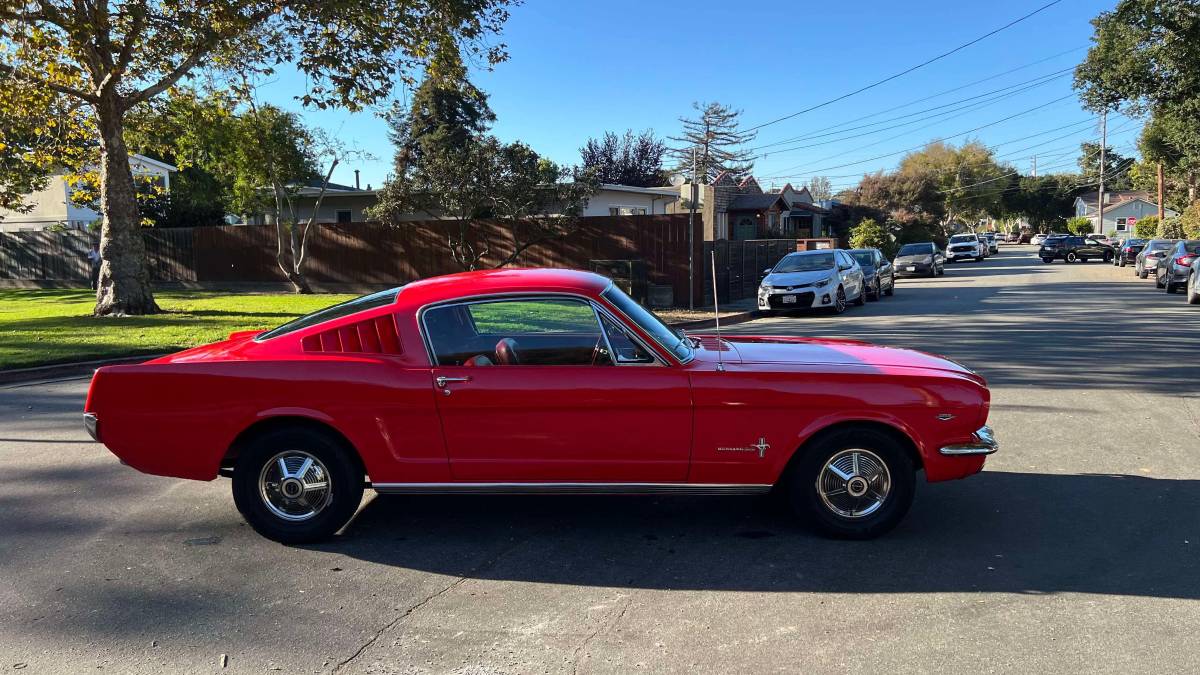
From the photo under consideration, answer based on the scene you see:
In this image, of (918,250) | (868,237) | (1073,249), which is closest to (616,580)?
(918,250)

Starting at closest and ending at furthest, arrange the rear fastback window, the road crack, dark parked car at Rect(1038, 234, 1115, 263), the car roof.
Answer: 1. the road crack
2. the car roof
3. the rear fastback window
4. dark parked car at Rect(1038, 234, 1115, 263)

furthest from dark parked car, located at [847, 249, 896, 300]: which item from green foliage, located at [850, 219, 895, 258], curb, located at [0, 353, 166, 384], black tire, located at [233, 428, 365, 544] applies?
black tire, located at [233, 428, 365, 544]

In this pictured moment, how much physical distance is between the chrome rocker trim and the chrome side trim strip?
103cm

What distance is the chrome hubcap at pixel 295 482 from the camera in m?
4.59

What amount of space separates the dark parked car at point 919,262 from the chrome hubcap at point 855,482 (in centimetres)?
3335

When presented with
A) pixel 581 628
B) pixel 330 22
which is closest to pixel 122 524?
pixel 581 628

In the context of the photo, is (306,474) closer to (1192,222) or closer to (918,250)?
(918,250)

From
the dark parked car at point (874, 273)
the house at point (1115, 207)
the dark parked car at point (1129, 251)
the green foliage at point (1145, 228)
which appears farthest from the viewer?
the house at point (1115, 207)

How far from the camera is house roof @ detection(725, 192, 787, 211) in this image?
47688 millimetres

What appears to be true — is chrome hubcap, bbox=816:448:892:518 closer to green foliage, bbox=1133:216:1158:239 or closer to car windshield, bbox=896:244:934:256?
car windshield, bbox=896:244:934:256

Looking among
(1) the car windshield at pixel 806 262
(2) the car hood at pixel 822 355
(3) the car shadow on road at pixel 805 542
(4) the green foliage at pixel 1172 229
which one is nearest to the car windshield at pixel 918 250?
(1) the car windshield at pixel 806 262

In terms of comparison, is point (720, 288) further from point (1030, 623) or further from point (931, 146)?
point (931, 146)

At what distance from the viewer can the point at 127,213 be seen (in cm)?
1750

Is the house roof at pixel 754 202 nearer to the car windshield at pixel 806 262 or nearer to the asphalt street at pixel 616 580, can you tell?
the car windshield at pixel 806 262
